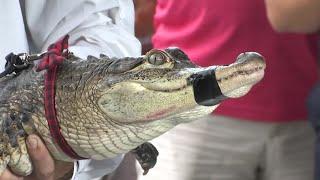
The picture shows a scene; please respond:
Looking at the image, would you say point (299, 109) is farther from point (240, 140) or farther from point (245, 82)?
point (245, 82)

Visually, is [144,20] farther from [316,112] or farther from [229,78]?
[229,78]

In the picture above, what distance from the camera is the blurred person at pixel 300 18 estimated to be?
117 cm

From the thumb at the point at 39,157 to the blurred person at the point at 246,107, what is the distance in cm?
69

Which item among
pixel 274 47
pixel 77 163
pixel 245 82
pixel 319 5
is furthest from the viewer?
pixel 274 47

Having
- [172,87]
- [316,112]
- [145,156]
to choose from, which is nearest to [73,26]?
[145,156]

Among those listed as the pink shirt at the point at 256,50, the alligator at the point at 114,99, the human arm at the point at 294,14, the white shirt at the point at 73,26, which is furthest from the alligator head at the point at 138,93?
the pink shirt at the point at 256,50

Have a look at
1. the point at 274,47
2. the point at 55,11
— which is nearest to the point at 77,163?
the point at 55,11

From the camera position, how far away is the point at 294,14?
1.18 metres

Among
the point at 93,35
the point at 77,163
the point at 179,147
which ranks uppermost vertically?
the point at 93,35

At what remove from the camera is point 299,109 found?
141cm

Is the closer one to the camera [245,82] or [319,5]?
[245,82]

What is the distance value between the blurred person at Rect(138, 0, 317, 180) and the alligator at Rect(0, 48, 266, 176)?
2.20 ft

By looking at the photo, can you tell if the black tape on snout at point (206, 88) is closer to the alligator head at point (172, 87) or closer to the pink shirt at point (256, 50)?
the alligator head at point (172, 87)

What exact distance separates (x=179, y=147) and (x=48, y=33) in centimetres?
57
